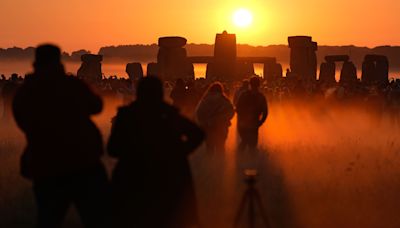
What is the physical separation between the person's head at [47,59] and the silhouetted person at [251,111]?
7.34m

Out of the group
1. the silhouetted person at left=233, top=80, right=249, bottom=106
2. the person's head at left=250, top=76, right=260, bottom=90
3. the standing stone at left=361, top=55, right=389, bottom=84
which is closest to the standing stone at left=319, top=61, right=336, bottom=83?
the standing stone at left=361, top=55, right=389, bottom=84

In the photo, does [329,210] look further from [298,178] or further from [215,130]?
[215,130]

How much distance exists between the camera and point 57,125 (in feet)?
22.2

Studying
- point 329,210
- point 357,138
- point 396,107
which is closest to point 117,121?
point 329,210

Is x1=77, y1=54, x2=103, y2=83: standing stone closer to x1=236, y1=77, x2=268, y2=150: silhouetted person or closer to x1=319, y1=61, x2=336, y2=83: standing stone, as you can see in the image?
x1=319, y1=61, x2=336, y2=83: standing stone

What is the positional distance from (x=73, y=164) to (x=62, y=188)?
229 millimetres

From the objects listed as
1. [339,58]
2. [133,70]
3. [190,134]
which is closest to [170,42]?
[133,70]

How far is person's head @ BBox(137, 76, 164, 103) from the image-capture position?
6.57 meters

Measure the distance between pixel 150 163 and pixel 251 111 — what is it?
7.55 m

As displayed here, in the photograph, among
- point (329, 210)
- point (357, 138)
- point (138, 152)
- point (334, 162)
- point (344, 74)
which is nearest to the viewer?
point (138, 152)

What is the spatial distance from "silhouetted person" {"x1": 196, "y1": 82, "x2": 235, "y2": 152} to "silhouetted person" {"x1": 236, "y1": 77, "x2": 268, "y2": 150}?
0.24m

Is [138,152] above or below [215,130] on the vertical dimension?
above

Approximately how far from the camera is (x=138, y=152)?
21.7 feet

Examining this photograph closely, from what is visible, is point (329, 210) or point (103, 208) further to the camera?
point (329, 210)
